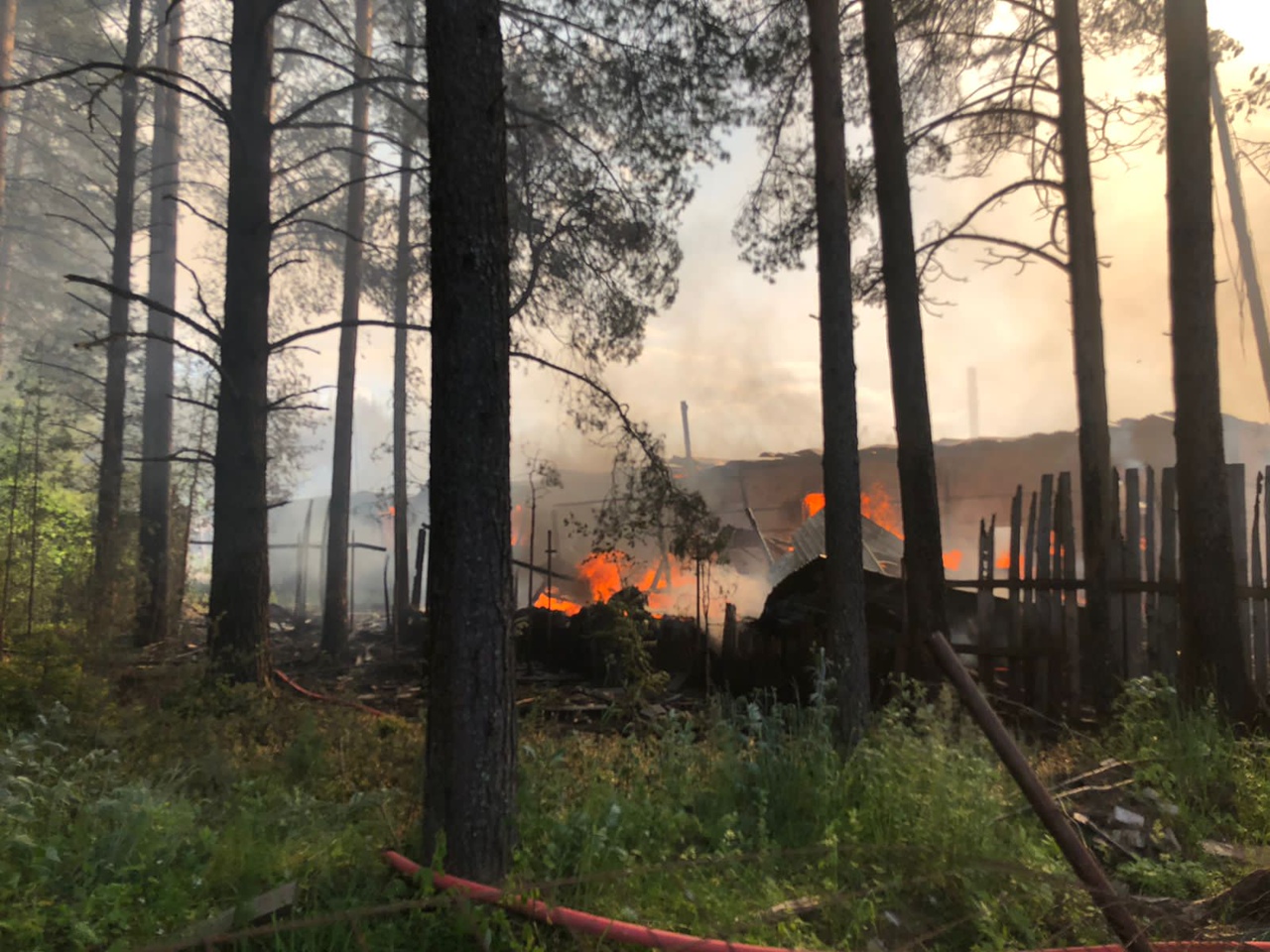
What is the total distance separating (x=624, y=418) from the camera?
25.6ft

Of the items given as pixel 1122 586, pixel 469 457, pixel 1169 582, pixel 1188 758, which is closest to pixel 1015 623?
pixel 1122 586

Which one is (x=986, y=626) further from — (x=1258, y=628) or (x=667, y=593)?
(x=667, y=593)

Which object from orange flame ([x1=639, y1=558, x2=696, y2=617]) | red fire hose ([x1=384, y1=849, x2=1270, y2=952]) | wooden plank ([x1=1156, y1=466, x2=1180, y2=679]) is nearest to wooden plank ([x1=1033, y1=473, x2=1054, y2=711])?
wooden plank ([x1=1156, y1=466, x2=1180, y2=679])

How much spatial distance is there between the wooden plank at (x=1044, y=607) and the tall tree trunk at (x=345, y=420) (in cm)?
1238

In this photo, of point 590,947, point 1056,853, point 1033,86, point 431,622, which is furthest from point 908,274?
point 590,947

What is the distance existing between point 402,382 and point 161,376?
587 centimetres

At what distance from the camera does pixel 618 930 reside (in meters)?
3.22

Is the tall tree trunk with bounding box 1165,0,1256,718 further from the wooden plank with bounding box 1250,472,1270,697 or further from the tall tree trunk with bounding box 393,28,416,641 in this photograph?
the tall tree trunk with bounding box 393,28,416,641

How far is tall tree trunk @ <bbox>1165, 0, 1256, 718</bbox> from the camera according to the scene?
22.9 ft

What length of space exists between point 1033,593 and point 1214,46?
8035 mm

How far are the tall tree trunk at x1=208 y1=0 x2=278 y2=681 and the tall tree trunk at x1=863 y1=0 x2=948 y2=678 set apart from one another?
6.71 metres

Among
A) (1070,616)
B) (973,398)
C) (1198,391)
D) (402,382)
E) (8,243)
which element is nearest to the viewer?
(1198,391)

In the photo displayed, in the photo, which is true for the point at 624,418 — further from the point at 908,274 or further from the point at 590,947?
the point at 590,947

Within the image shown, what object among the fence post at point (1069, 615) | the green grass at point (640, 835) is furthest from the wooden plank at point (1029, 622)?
the green grass at point (640, 835)
